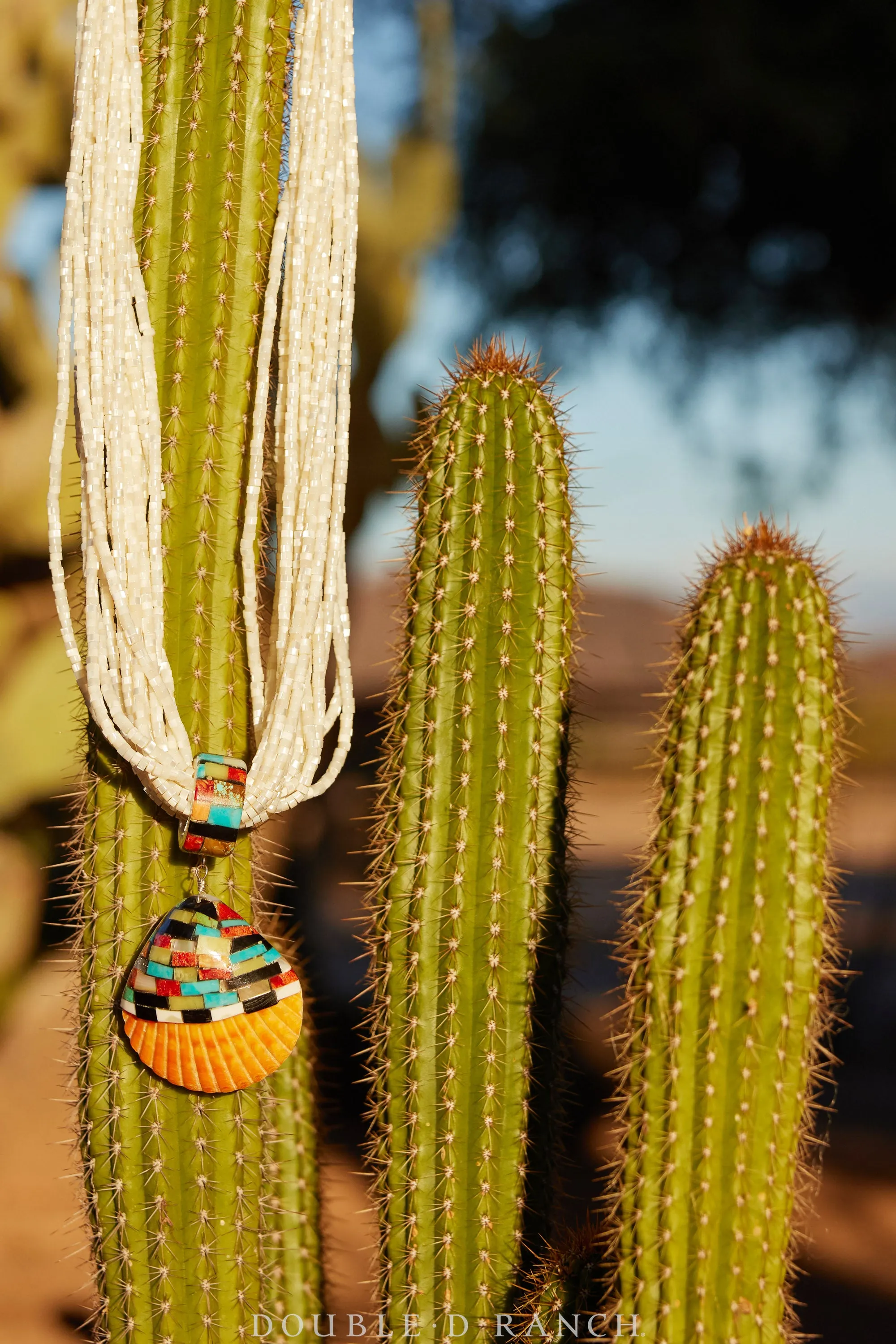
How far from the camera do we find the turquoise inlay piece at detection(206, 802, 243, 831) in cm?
102

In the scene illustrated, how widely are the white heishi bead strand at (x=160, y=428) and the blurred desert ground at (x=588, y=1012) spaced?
63.9 inches

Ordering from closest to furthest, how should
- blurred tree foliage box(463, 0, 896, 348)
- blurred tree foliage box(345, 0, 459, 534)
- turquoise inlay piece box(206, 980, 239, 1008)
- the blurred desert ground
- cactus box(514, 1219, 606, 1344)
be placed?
1. turquoise inlay piece box(206, 980, 239, 1008)
2. cactus box(514, 1219, 606, 1344)
3. the blurred desert ground
4. blurred tree foliage box(345, 0, 459, 534)
5. blurred tree foliage box(463, 0, 896, 348)

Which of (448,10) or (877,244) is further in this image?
(877,244)

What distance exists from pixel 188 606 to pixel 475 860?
1.38ft

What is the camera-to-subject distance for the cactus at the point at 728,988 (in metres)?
1.03

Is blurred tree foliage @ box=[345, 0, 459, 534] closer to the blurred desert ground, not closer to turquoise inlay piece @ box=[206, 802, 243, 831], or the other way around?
the blurred desert ground

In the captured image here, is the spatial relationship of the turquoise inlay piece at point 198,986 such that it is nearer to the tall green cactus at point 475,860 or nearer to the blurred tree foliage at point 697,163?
the tall green cactus at point 475,860

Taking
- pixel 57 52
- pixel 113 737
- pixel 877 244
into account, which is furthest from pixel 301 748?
pixel 877 244

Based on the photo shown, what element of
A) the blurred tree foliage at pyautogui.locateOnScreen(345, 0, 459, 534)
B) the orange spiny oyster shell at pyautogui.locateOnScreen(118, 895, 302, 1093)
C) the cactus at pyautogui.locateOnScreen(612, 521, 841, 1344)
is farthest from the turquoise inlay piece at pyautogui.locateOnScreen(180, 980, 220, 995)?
the blurred tree foliage at pyautogui.locateOnScreen(345, 0, 459, 534)

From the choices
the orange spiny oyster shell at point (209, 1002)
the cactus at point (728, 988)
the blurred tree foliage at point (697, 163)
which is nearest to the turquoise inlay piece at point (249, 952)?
the orange spiny oyster shell at point (209, 1002)

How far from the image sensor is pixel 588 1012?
279 cm

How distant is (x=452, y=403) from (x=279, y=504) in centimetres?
25

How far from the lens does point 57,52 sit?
10.6ft

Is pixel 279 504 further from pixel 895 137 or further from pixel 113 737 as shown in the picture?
pixel 895 137
